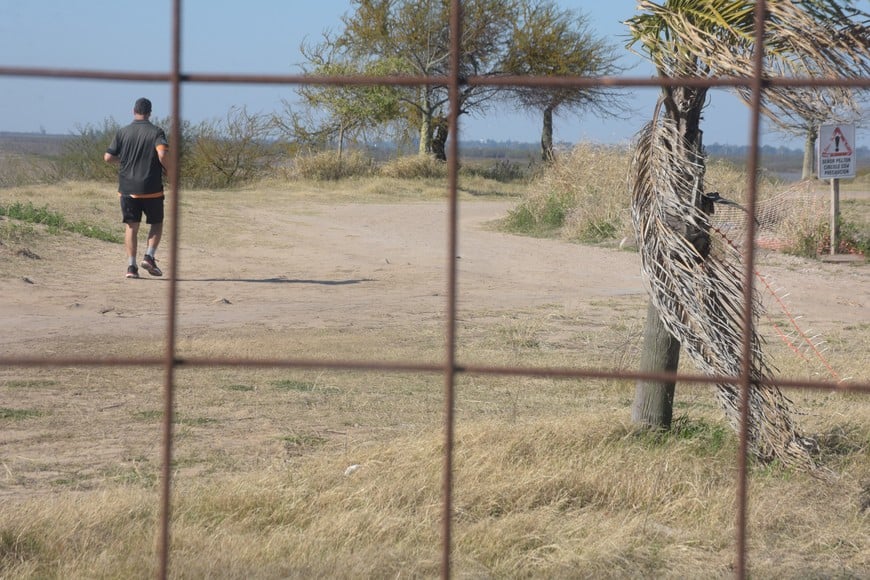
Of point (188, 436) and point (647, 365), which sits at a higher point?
point (647, 365)

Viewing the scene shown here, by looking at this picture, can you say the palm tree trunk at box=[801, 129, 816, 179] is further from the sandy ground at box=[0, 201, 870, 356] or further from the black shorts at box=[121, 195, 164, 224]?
the black shorts at box=[121, 195, 164, 224]

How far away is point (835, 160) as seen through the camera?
1293 centimetres

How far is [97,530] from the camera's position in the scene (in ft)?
11.0

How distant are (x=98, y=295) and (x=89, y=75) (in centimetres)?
688

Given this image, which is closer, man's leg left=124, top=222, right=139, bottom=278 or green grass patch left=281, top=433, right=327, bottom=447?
green grass patch left=281, top=433, right=327, bottom=447

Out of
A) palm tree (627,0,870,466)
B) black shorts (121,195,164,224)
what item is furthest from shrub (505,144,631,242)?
palm tree (627,0,870,466)

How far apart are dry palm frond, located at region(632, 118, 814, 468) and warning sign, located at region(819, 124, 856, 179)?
910 cm

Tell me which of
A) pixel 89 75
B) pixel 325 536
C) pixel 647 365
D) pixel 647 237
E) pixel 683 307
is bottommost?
pixel 325 536

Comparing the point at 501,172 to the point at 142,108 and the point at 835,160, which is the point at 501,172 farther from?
the point at 142,108

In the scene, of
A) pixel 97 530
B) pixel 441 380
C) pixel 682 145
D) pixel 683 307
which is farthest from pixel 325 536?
pixel 441 380

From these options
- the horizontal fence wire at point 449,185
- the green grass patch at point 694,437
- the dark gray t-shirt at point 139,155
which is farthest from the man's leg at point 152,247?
the horizontal fence wire at point 449,185

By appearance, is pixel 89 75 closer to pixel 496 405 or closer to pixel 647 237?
pixel 647 237

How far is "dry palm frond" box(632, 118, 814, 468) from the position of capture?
4.29 metres

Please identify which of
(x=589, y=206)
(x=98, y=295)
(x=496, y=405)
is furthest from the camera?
(x=589, y=206)
